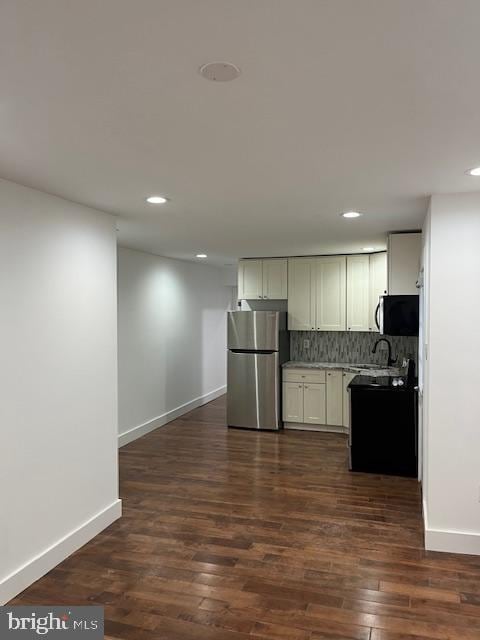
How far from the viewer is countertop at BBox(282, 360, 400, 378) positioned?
5.73 metres

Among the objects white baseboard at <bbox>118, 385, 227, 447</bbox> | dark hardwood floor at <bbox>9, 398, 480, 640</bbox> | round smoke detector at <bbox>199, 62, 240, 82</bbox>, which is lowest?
dark hardwood floor at <bbox>9, 398, 480, 640</bbox>

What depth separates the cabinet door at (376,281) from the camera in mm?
6133

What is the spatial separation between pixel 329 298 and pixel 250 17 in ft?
18.1

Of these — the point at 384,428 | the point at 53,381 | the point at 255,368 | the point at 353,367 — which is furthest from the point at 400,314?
the point at 53,381

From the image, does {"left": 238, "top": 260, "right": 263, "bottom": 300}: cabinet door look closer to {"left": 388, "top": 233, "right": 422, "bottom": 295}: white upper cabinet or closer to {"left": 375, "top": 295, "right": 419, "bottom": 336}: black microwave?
{"left": 375, "top": 295, "right": 419, "bottom": 336}: black microwave

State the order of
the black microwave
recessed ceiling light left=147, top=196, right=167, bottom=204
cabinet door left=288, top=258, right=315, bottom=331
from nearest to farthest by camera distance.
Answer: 1. recessed ceiling light left=147, top=196, right=167, bottom=204
2. the black microwave
3. cabinet door left=288, top=258, right=315, bottom=331

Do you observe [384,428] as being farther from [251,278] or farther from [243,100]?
[243,100]

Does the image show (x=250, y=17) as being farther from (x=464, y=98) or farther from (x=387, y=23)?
(x=464, y=98)

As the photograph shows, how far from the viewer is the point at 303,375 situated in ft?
21.1

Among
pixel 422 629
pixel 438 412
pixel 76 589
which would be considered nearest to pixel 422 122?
pixel 438 412

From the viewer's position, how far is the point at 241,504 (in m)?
4.03

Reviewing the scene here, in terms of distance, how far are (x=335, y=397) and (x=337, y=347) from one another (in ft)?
2.83

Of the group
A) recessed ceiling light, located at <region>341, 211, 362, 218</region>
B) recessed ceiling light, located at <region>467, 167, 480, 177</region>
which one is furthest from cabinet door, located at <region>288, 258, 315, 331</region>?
recessed ceiling light, located at <region>467, 167, 480, 177</region>

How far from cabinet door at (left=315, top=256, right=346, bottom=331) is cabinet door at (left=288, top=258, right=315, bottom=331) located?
0.27ft
